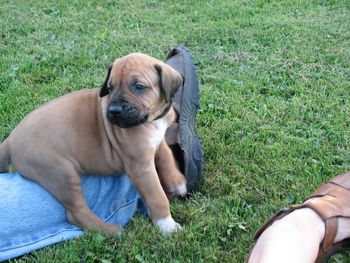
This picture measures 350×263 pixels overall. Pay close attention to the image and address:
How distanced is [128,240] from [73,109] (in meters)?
0.83

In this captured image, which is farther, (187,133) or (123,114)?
(187,133)

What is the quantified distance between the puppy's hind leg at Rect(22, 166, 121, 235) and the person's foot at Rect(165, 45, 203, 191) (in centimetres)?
64

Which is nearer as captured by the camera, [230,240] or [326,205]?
[326,205]

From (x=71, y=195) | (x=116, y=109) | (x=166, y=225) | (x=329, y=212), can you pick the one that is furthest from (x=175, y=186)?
(x=329, y=212)

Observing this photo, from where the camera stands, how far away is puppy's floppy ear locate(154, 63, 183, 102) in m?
3.23

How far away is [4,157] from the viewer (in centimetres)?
339

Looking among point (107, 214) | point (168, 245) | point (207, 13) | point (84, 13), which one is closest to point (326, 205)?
point (168, 245)

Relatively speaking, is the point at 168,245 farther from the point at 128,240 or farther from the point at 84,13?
the point at 84,13

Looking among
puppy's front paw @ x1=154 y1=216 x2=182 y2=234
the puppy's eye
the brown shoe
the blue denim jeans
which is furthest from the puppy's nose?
the brown shoe

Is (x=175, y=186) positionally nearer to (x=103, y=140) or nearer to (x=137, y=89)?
(x=103, y=140)

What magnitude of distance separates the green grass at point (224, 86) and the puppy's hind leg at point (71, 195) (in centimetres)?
11

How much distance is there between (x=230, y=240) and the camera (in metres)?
3.21

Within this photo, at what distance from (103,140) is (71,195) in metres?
0.37

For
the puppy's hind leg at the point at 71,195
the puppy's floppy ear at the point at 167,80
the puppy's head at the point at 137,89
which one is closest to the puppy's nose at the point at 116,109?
the puppy's head at the point at 137,89
